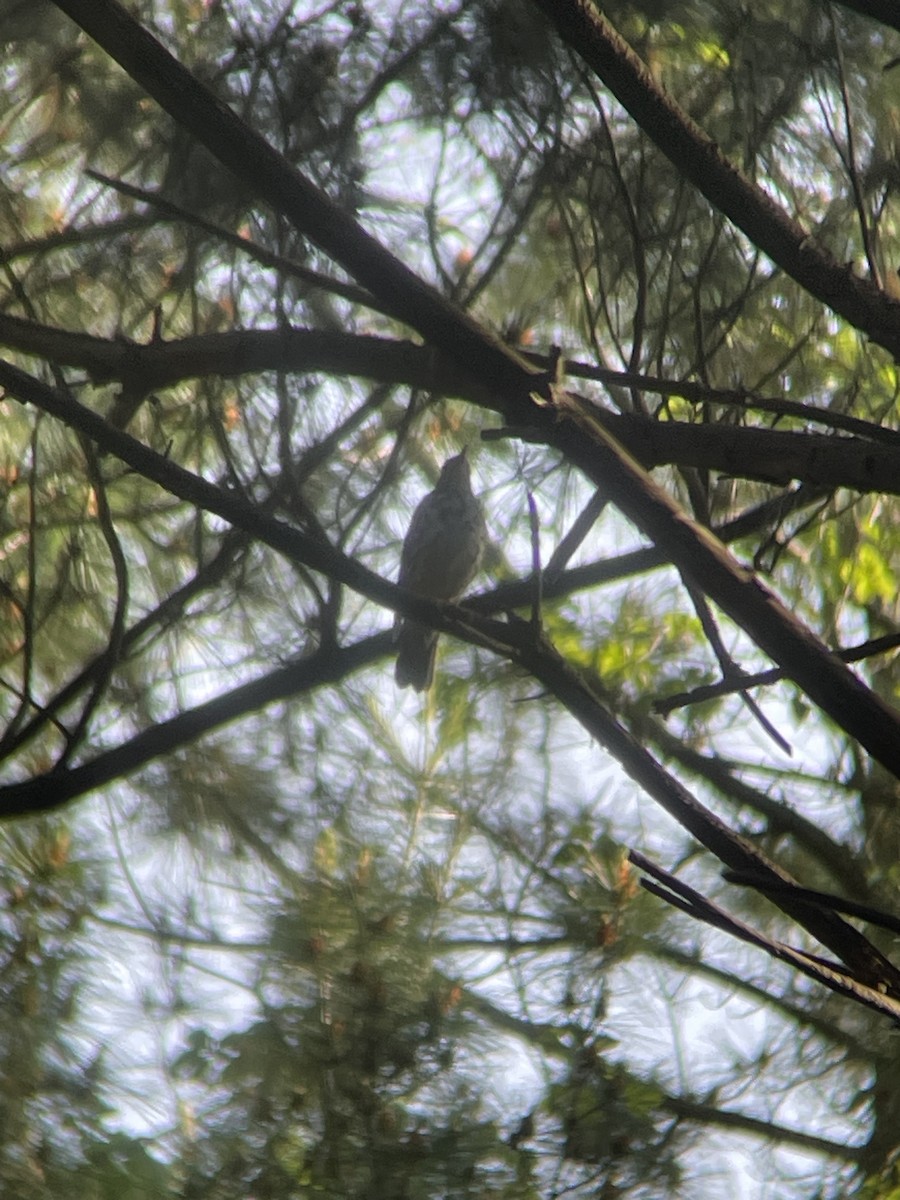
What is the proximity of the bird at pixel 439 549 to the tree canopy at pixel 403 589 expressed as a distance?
101 mm

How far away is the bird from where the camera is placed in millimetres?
3213

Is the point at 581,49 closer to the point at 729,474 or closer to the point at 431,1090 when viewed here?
the point at 729,474

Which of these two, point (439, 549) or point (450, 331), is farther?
point (439, 549)

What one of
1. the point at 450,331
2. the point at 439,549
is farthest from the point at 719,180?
the point at 439,549

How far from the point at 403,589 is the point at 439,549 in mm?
1477

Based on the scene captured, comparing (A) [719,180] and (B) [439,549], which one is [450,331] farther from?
(B) [439,549]

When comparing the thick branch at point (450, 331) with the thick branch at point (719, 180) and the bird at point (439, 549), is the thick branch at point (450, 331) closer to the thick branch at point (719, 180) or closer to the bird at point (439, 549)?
the thick branch at point (719, 180)

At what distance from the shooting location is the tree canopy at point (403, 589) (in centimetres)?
245

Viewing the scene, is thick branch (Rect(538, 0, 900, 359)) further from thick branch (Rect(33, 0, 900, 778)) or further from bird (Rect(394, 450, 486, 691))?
bird (Rect(394, 450, 486, 691))

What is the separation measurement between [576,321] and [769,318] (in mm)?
443

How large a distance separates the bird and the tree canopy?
101 millimetres

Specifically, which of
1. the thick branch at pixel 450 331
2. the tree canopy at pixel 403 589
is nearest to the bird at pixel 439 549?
the tree canopy at pixel 403 589

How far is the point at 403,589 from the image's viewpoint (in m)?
2.15

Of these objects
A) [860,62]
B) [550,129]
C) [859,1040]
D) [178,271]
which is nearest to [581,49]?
[550,129]
